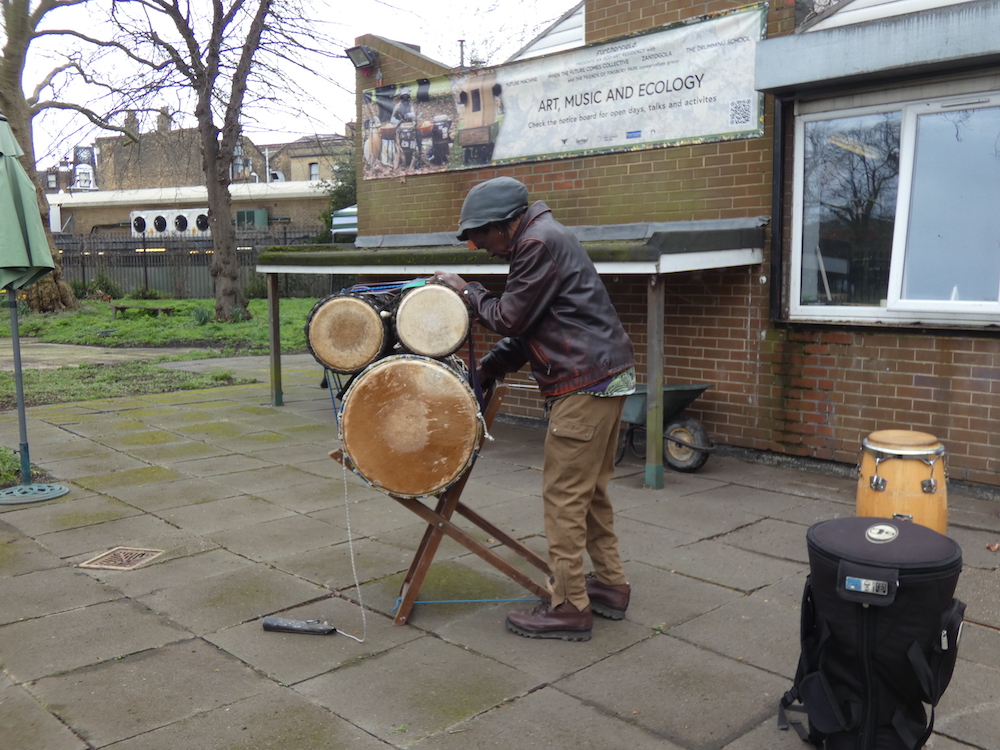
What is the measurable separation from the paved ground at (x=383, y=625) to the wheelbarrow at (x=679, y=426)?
0.23 metres

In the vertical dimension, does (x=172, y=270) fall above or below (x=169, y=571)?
above

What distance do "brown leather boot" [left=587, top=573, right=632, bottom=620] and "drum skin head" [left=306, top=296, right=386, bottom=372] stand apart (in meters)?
1.55

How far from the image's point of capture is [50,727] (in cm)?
327

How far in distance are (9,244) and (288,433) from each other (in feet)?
11.6

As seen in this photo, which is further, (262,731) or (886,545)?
(262,731)

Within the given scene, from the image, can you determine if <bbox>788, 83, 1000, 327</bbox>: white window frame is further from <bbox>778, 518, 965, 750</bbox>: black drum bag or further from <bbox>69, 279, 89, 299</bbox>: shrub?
<bbox>69, 279, 89, 299</bbox>: shrub

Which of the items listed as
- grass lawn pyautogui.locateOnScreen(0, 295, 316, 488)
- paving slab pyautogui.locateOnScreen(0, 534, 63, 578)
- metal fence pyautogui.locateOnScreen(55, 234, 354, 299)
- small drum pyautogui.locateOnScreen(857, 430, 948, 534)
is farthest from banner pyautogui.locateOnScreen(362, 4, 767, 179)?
metal fence pyautogui.locateOnScreen(55, 234, 354, 299)

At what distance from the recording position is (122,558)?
17.0ft

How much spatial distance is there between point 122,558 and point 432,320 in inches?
103

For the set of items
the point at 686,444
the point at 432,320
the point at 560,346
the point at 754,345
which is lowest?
the point at 686,444

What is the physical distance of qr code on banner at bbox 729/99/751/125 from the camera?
7.21 metres

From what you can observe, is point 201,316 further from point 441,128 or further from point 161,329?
point 441,128

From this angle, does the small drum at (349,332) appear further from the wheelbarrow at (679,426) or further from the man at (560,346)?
the wheelbarrow at (679,426)

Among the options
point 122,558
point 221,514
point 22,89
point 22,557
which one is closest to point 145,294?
point 22,89
